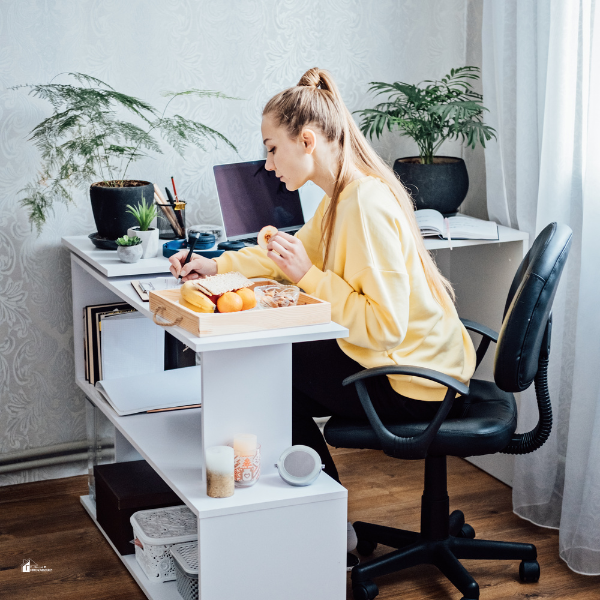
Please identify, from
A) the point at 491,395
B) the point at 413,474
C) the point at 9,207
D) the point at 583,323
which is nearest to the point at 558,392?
the point at 583,323

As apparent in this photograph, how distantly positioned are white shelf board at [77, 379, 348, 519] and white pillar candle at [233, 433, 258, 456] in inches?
2.9

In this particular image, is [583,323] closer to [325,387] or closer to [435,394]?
[435,394]

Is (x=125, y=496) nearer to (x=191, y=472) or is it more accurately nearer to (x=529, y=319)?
(x=191, y=472)

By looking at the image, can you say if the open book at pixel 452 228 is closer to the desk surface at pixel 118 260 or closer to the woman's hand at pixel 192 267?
the desk surface at pixel 118 260

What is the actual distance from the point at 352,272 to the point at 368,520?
0.93 meters

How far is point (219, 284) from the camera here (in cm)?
157

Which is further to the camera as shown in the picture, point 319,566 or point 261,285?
point 261,285

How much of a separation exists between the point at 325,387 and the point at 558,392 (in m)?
0.77

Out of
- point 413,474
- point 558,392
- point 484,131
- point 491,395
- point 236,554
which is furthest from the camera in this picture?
point 413,474

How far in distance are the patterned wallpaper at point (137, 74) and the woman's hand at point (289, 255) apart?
0.97 meters

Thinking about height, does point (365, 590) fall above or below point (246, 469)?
below

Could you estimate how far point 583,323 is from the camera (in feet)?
6.82

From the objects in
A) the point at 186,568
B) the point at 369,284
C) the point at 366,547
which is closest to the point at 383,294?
the point at 369,284

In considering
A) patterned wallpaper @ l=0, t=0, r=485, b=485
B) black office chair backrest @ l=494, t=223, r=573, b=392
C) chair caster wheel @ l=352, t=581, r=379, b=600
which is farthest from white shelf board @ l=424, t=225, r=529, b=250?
chair caster wheel @ l=352, t=581, r=379, b=600
